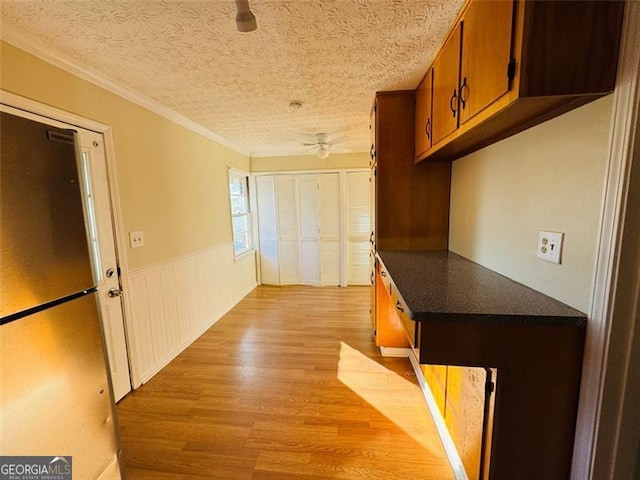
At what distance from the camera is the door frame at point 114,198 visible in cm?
153

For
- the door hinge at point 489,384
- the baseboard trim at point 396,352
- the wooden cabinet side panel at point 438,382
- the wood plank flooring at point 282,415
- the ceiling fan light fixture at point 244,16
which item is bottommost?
the wood plank flooring at point 282,415

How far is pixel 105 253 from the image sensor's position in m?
1.87

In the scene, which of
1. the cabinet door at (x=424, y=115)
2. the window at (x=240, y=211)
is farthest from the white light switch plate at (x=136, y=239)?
the cabinet door at (x=424, y=115)

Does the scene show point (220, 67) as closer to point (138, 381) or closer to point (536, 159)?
point (536, 159)

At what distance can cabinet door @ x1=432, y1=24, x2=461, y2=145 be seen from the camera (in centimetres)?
132

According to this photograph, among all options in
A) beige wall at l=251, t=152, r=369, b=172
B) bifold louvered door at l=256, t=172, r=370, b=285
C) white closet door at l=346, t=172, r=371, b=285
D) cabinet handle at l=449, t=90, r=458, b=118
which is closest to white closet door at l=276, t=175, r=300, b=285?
bifold louvered door at l=256, t=172, r=370, b=285

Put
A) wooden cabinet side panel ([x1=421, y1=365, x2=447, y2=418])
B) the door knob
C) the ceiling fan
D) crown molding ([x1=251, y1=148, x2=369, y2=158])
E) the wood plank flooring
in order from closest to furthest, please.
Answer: the wood plank flooring, wooden cabinet side panel ([x1=421, y1=365, x2=447, y2=418]), the door knob, the ceiling fan, crown molding ([x1=251, y1=148, x2=369, y2=158])

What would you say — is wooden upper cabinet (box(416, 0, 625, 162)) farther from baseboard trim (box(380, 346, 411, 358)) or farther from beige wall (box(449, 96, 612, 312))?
baseboard trim (box(380, 346, 411, 358))

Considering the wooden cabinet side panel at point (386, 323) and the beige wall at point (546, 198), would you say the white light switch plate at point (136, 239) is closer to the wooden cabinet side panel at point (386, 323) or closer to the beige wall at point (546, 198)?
the wooden cabinet side panel at point (386, 323)

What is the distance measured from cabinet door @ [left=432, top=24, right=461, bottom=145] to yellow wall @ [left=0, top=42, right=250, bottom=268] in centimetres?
218

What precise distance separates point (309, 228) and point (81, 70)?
3.30m

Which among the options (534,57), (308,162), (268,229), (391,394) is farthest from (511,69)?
(268,229)

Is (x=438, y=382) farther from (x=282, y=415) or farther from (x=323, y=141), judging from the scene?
(x=323, y=141)

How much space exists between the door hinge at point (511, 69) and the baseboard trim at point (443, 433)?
1666 mm
